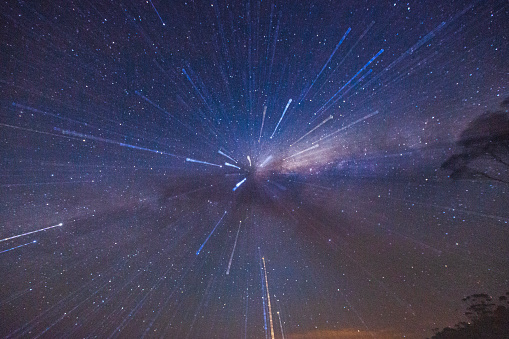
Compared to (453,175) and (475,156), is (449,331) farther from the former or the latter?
(475,156)

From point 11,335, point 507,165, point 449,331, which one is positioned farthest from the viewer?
point 11,335

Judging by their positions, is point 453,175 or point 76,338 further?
point 76,338

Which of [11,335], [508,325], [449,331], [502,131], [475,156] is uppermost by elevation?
[502,131]

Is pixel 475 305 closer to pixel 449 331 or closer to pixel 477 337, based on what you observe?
pixel 477 337

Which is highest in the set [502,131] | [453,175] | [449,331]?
[502,131]

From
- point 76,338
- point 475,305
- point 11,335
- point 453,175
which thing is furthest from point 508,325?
point 11,335

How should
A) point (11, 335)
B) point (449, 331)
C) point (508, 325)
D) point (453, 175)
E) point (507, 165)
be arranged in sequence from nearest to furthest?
1. point (507, 165)
2. point (508, 325)
3. point (453, 175)
4. point (449, 331)
5. point (11, 335)

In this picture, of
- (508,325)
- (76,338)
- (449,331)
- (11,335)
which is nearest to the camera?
(508,325)

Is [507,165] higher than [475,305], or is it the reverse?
[507,165]

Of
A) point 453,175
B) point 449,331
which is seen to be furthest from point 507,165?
point 449,331
